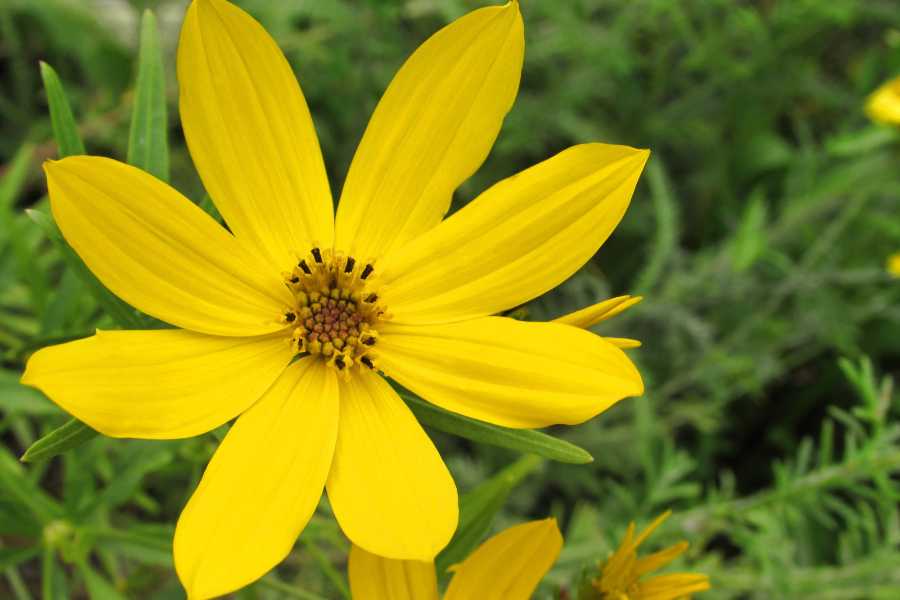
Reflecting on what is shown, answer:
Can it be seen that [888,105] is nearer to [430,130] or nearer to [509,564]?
[430,130]

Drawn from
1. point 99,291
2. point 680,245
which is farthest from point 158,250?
point 680,245

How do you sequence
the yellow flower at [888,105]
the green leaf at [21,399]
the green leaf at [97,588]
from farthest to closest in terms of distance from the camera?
the yellow flower at [888,105]
the green leaf at [21,399]
the green leaf at [97,588]

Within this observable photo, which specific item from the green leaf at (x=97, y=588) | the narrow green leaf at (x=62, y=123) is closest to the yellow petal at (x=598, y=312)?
the narrow green leaf at (x=62, y=123)

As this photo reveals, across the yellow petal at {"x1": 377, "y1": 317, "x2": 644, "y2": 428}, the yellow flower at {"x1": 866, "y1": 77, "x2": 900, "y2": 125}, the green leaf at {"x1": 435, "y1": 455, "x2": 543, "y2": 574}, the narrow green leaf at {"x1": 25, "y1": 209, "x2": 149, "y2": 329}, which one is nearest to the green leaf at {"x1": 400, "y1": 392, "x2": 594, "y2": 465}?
the yellow petal at {"x1": 377, "y1": 317, "x2": 644, "y2": 428}

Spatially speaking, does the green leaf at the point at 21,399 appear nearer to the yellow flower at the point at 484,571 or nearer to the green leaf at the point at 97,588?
the green leaf at the point at 97,588

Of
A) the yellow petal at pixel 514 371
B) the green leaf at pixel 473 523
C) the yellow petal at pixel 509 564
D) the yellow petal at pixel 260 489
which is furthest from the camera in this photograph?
the green leaf at pixel 473 523

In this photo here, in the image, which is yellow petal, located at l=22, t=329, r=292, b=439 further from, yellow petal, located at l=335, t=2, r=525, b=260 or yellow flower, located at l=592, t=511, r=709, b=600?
yellow flower, located at l=592, t=511, r=709, b=600

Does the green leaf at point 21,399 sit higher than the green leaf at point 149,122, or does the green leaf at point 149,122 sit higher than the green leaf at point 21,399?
the green leaf at point 149,122
